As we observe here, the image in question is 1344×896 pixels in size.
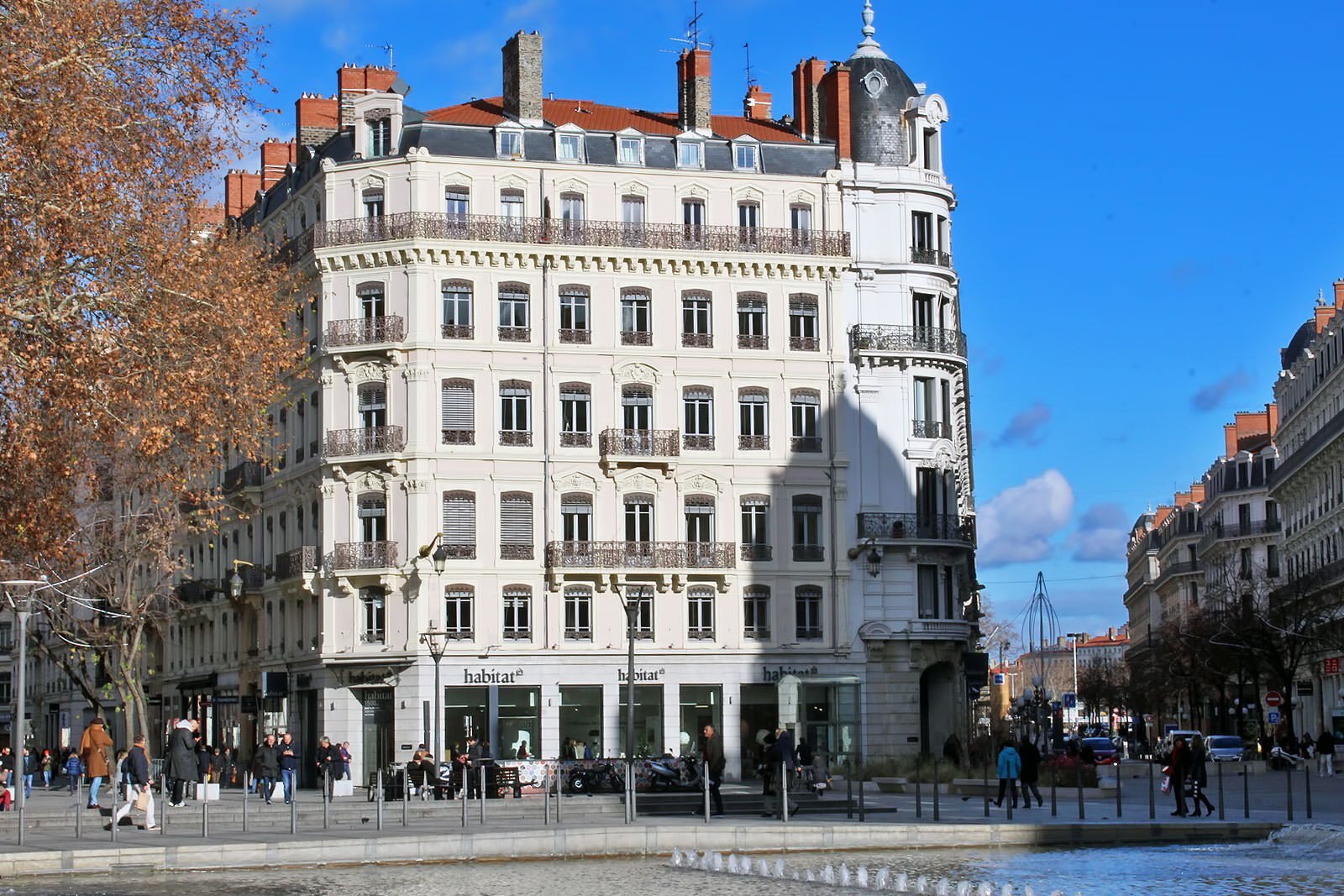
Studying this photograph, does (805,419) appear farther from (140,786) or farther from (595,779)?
(140,786)

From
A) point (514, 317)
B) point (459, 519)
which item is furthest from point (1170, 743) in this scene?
point (514, 317)

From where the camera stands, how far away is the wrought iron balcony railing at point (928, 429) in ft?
216

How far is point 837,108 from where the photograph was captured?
220 ft

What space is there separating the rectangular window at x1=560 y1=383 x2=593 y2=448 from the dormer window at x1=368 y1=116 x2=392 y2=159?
9229 mm

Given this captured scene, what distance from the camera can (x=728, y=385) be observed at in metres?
64.1

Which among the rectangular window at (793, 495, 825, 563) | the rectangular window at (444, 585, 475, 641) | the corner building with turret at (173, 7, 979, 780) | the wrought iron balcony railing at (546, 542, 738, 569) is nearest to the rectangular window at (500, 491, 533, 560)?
the corner building with turret at (173, 7, 979, 780)

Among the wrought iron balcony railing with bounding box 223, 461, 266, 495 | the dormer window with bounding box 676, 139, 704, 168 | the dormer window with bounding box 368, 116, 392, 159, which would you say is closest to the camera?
the dormer window with bounding box 368, 116, 392, 159

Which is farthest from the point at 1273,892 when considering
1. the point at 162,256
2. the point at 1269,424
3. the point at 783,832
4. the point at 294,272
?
the point at 1269,424

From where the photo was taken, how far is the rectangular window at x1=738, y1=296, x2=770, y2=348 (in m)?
64.4

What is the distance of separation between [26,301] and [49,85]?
299 centimetres

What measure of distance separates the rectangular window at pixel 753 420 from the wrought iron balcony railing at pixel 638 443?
2.39 metres

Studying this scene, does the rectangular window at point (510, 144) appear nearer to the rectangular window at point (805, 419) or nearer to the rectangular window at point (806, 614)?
the rectangular window at point (805, 419)

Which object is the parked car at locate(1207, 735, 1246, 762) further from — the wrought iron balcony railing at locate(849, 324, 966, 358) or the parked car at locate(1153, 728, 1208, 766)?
the wrought iron balcony railing at locate(849, 324, 966, 358)

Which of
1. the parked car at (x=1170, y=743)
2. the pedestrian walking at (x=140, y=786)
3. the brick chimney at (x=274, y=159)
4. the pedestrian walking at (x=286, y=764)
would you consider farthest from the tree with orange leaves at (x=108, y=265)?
the brick chimney at (x=274, y=159)
